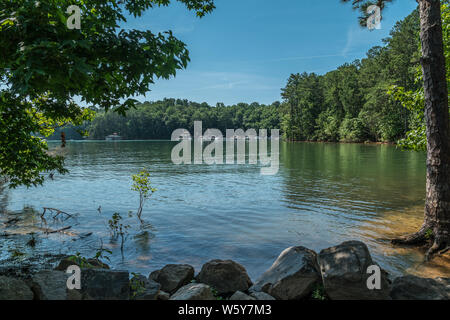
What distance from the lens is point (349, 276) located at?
17.3 ft

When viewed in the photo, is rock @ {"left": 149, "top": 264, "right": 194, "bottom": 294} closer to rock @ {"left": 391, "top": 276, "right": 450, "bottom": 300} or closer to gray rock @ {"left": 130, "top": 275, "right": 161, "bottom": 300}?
gray rock @ {"left": 130, "top": 275, "right": 161, "bottom": 300}

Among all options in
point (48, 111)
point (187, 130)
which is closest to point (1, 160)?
point (48, 111)

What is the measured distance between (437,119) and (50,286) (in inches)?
391

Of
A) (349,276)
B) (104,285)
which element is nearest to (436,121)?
(349,276)

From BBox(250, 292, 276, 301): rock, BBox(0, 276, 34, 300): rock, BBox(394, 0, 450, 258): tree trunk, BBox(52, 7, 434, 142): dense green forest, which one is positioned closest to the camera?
BBox(0, 276, 34, 300): rock

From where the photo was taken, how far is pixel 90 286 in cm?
496

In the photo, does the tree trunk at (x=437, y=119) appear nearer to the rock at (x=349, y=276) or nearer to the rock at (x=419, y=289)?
the rock at (x=419, y=289)

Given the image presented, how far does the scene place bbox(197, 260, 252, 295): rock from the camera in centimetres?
637

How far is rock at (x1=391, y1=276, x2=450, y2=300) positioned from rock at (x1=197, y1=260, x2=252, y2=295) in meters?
2.93

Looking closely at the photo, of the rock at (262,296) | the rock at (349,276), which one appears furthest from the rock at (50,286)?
the rock at (349,276)

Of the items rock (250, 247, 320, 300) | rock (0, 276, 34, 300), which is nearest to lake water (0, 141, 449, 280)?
rock (250, 247, 320, 300)

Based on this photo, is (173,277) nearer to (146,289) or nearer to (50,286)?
(146,289)
